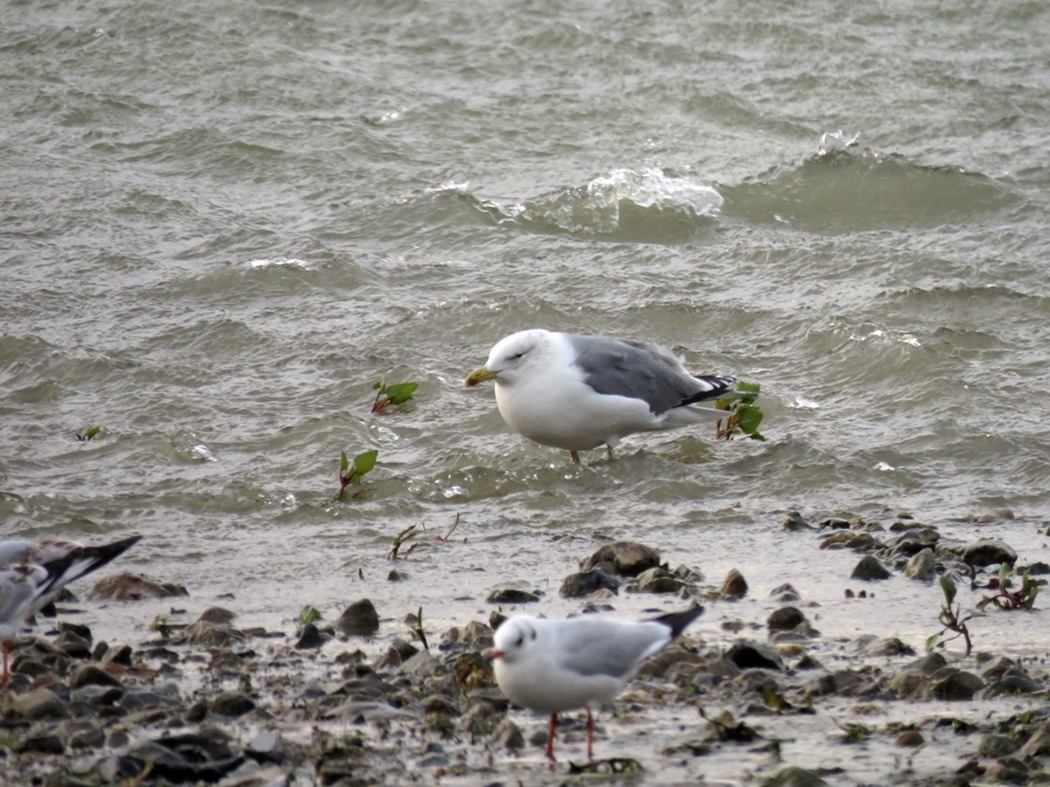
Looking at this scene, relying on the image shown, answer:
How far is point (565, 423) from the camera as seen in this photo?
6.94 metres

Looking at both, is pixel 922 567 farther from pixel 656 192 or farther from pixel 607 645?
pixel 656 192

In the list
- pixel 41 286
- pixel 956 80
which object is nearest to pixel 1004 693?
pixel 41 286

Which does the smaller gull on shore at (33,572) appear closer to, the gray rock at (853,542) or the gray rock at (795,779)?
the gray rock at (795,779)

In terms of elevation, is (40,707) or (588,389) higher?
(40,707)

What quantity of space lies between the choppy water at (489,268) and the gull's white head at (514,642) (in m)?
1.17

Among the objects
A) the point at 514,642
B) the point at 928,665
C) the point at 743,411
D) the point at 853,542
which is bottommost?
the point at 743,411

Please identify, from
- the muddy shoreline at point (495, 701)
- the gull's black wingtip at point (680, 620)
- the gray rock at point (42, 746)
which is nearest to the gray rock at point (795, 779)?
the muddy shoreline at point (495, 701)

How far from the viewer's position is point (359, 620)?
15.9 ft

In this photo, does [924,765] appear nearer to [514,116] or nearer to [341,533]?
[341,533]

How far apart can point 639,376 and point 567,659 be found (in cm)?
354

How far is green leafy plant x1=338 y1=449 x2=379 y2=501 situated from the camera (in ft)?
20.9

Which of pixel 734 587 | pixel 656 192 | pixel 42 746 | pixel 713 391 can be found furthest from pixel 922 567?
pixel 656 192

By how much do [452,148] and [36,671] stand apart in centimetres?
822

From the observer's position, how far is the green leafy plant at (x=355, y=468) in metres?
6.37
